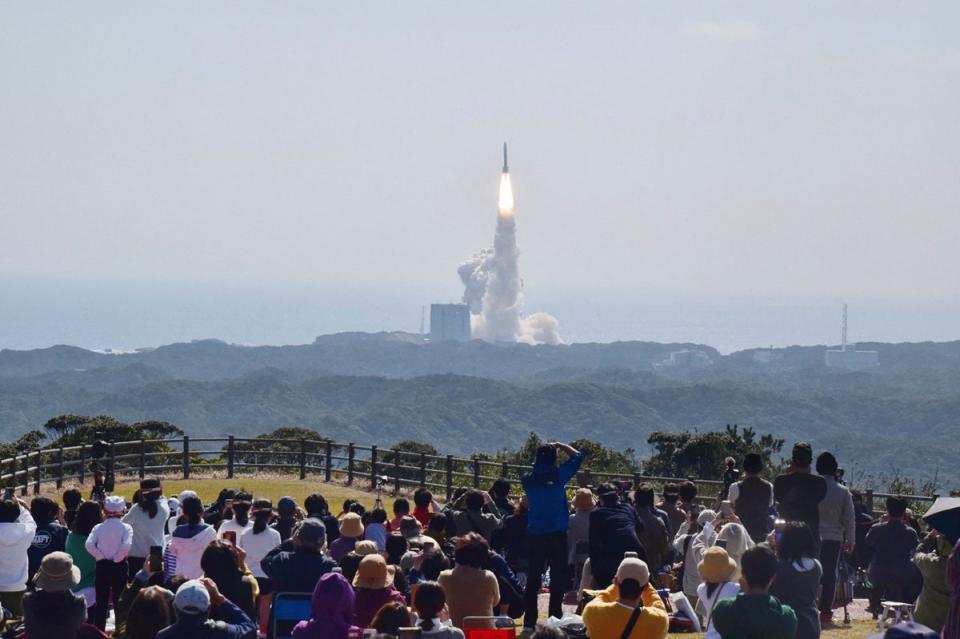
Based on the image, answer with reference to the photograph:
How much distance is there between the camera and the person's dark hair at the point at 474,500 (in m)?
14.8

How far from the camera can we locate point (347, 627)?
1008 centimetres

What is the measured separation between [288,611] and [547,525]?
11.1ft

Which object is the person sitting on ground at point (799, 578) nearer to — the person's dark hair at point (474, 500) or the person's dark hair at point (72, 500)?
the person's dark hair at point (474, 500)

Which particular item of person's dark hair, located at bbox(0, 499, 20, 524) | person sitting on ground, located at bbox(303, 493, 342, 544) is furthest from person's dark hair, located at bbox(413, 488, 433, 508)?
person's dark hair, located at bbox(0, 499, 20, 524)

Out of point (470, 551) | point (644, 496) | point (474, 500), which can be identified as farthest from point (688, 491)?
point (470, 551)

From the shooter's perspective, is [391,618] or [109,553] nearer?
[391,618]

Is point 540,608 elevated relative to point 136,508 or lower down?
lower down

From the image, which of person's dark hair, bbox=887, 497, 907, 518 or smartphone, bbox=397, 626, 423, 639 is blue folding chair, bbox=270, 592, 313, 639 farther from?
person's dark hair, bbox=887, 497, 907, 518

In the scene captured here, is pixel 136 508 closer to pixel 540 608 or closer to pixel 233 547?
pixel 233 547

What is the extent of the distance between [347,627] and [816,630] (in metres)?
3.45

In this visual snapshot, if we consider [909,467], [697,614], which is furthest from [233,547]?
[909,467]

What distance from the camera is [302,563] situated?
37.1 feet

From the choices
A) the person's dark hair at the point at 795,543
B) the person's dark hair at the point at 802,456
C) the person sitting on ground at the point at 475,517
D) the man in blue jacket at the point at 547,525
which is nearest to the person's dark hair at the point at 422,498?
the person sitting on ground at the point at 475,517

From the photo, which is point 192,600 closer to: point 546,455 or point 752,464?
point 546,455
